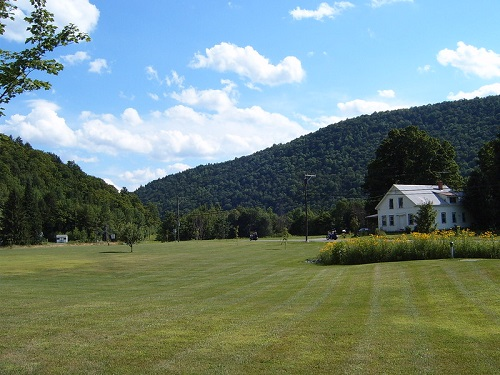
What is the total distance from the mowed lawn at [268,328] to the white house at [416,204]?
1786 inches

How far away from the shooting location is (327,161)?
9750 centimetres

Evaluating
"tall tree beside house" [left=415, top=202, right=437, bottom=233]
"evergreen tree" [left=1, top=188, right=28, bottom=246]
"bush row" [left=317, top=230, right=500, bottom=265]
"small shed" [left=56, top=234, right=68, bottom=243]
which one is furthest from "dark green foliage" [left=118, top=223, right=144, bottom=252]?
"small shed" [left=56, top=234, right=68, bottom=243]

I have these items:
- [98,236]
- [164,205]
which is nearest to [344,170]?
[98,236]

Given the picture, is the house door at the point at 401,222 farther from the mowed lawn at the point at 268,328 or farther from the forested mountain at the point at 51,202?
the forested mountain at the point at 51,202

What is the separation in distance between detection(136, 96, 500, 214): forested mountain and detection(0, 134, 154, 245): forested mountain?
63.9 ft

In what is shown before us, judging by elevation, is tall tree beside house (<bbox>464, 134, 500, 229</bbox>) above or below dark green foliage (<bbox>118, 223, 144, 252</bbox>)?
above

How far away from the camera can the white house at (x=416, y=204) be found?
6062cm

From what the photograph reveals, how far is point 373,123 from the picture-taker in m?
106

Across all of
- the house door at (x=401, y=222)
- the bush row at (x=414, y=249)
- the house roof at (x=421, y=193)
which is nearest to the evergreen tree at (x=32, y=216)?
→ the house door at (x=401, y=222)

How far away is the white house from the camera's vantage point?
60.6m

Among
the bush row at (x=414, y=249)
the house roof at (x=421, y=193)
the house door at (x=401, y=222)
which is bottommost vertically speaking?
the bush row at (x=414, y=249)

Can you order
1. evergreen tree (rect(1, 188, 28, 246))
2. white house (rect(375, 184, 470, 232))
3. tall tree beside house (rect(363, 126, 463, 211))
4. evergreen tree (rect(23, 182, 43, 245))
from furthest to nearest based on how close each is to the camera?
1. evergreen tree (rect(23, 182, 43, 245))
2. evergreen tree (rect(1, 188, 28, 246))
3. tall tree beside house (rect(363, 126, 463, 211))
4. white house (rect(375, 184, 470, 232))

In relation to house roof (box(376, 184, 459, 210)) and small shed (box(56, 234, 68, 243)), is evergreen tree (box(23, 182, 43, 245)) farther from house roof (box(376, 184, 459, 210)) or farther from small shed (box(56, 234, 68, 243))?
house roof (box(376, 184, 459, 210))

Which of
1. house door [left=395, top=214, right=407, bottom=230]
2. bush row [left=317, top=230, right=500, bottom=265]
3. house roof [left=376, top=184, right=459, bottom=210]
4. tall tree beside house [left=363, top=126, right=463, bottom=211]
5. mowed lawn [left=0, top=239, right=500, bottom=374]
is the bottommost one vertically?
mowed lawn [left=0, top=239, right=500, bottom=374]
